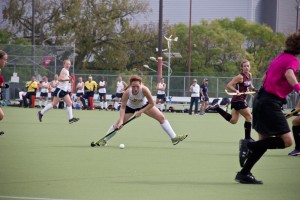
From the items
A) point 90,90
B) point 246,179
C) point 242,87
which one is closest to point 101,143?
point 242,87

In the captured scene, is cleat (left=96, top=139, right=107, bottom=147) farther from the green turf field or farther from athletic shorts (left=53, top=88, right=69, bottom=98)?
athletic shorts (left=53, top=88, right=69, bottom=98)

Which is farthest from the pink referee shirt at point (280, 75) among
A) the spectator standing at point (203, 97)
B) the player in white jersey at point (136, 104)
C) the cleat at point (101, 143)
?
the spectator standing at point (203, 97)

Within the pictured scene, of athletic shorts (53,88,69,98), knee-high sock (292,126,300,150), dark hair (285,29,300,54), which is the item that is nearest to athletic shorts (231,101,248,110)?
knee-high sock (292,126,300,150)

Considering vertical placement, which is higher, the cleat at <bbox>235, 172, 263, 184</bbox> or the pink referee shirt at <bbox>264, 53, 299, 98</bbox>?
the pink referee shirt at <bbox>264, 53, 299, 98</bbox>

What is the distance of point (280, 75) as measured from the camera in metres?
9.21

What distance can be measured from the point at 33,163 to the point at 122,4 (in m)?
55.5

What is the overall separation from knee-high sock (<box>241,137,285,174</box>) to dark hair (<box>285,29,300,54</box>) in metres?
1.09

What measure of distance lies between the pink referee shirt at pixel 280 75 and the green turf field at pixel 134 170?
1.18 metres

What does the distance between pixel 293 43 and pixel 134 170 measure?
3.01 meters

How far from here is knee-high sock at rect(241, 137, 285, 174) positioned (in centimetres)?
923

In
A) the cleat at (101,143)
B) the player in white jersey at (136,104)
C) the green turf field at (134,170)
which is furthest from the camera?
the cleat at (101,143)

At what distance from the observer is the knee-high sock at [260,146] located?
30.3 feet

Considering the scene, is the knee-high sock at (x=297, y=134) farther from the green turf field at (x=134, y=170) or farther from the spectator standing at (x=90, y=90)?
the spectator standing at (x=90, y=90)

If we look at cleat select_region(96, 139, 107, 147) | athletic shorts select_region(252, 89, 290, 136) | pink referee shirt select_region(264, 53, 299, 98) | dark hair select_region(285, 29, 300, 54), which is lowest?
cleat select_region(96, 139, 107, 147)
